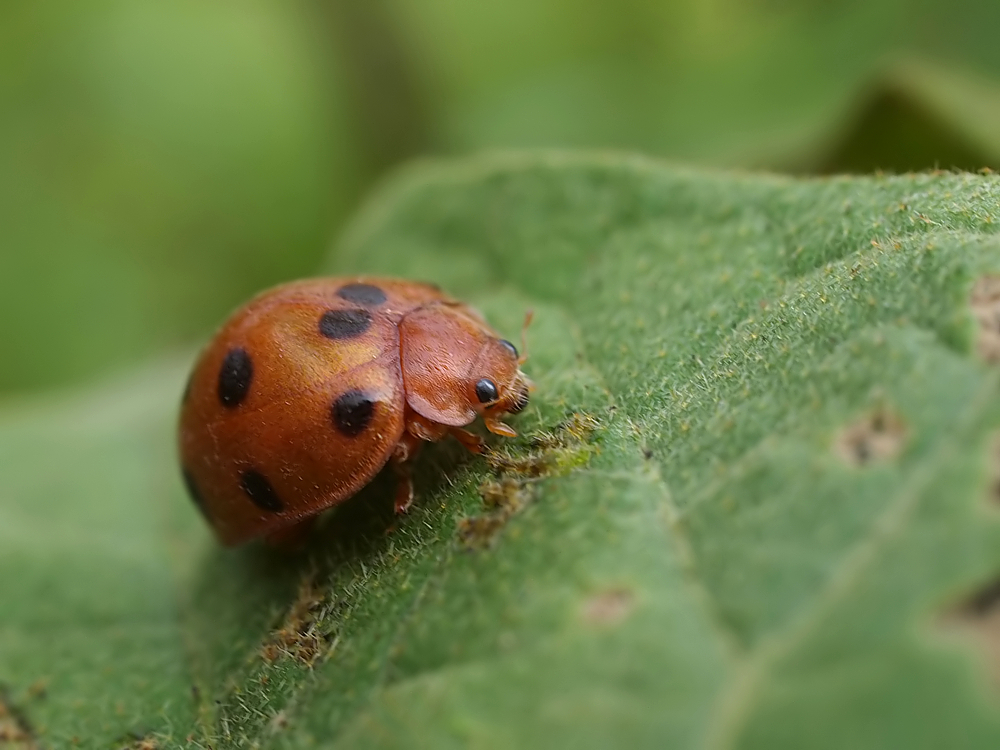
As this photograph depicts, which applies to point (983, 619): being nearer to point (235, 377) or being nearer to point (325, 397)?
point (325, 397)

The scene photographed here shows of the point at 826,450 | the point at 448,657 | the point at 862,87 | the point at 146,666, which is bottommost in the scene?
the point at 146,666

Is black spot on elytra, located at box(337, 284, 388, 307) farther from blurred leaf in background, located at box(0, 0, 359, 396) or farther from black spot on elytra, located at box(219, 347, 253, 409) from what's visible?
blurred leaf in background, located at box(0, 0, 359, 396)

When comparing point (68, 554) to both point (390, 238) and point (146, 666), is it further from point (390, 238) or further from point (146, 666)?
point (390, 238)

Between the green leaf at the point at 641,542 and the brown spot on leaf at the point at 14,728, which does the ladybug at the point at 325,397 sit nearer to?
the green leaf at the point at 641,542

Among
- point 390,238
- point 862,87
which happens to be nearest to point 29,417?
point 390,238

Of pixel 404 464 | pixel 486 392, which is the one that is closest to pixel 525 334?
pixel 486 392

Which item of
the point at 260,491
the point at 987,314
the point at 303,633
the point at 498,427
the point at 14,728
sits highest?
the point at 987,314

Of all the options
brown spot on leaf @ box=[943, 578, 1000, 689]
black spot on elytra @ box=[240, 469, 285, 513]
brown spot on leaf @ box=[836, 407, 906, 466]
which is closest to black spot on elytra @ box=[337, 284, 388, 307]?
black spot on elytra @ box=[240, 469, 285, 513]

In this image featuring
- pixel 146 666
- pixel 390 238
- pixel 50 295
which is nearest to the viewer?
pixel 146 666
